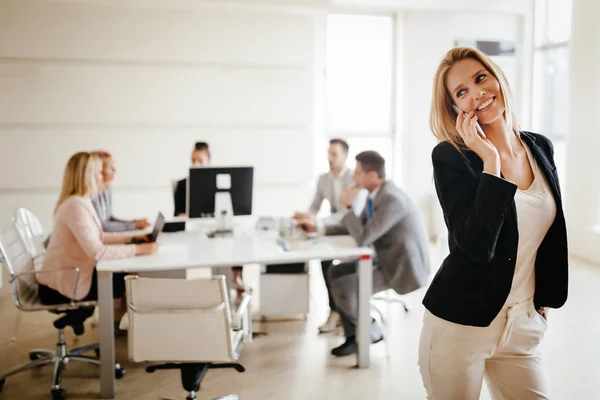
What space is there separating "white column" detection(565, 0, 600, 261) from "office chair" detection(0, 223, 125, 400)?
5083mm

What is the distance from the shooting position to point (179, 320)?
2852 mm

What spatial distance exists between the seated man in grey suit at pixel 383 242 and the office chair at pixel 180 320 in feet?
4.30

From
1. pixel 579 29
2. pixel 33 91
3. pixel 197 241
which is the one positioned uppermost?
pixel 579 29

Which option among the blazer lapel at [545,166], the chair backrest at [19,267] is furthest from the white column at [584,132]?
the blazer lapel at [545,166]

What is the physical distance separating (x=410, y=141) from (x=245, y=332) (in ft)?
16.7

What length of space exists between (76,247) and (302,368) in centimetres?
149

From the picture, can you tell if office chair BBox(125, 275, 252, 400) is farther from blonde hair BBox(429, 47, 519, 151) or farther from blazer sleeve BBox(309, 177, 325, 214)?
blazer sleeve BBox(309, 177, 325, 214)

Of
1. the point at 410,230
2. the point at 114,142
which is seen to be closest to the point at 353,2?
the point at 114,142

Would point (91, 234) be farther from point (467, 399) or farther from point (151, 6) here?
point (151, 6)

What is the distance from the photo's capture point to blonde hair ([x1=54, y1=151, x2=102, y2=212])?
3.76 meters

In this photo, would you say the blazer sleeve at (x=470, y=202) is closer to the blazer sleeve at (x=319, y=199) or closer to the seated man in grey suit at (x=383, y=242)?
the seated man in grey suit at (x=383, y=242)

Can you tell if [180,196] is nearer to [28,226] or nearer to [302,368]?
[28,226]

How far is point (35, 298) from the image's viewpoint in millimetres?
3748

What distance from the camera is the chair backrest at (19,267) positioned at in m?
3.58
